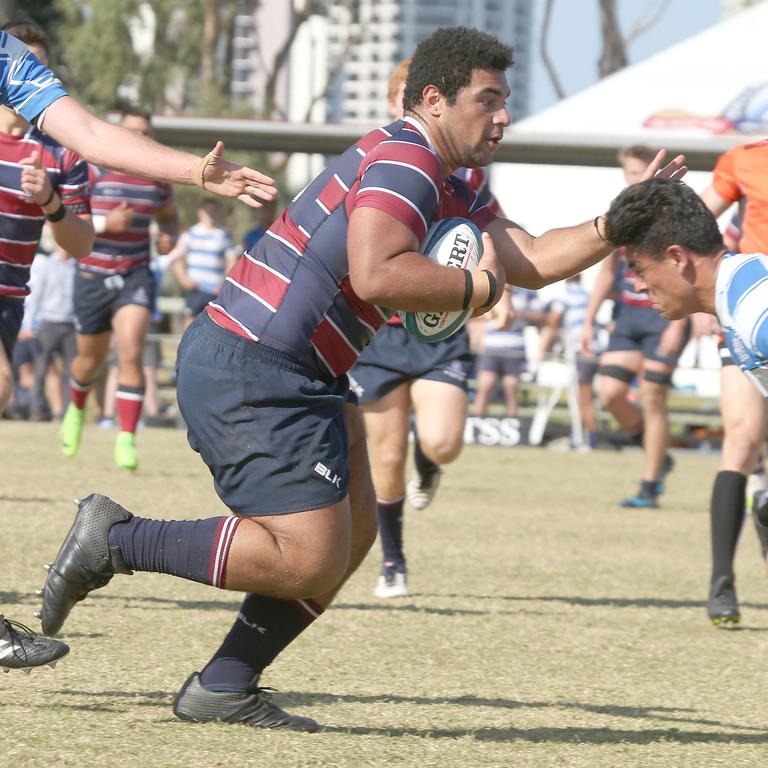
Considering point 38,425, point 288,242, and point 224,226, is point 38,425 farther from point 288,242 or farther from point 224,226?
point 288,242

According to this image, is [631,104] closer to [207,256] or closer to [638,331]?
[207,256]

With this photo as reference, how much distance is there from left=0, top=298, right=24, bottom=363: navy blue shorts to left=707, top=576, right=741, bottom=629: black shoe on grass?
2.94 m

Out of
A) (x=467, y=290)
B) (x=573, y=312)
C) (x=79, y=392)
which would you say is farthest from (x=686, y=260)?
(x=573, y=312)

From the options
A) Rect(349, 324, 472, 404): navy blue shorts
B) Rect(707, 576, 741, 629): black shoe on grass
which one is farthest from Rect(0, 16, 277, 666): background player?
Rect(707, 576, 741, 629): black shoe on grass

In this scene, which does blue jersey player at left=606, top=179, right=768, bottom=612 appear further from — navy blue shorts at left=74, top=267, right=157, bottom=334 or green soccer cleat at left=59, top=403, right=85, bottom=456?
green soccer cleat at left=59, top=403, right=85, bottom=456

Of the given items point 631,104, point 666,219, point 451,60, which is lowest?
point 666,219

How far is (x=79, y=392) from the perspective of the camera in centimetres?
1078

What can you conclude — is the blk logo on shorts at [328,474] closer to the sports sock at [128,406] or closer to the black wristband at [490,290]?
the black wristband at [490,290]

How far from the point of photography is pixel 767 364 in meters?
3.89

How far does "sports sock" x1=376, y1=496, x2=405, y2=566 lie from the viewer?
6.93m

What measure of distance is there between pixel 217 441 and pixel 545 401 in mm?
14356

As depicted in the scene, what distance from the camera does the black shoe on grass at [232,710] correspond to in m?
4.30

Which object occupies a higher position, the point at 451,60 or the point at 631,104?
the point at 631,104

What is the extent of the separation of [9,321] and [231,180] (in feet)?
8.01
